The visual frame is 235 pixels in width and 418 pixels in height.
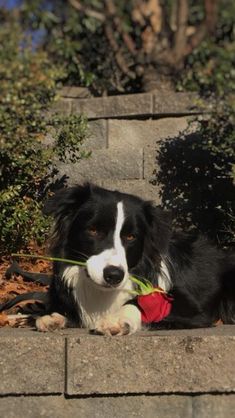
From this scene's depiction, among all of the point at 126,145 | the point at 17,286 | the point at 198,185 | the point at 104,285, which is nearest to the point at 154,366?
the point at 104,285

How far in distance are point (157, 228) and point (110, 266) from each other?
72cm

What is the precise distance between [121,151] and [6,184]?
41.8 inches

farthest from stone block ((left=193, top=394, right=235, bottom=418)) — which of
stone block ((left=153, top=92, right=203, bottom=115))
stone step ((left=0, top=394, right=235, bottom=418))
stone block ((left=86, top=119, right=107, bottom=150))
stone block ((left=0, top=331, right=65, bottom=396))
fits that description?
stone block ((left=86, top=119, right=107, bottom=150))

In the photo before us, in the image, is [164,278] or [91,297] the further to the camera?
[164,278]

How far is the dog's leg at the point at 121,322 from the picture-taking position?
12.8 ft

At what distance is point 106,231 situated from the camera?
164 inches

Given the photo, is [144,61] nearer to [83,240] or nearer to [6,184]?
[83,240]

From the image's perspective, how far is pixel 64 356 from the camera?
3.81 meters

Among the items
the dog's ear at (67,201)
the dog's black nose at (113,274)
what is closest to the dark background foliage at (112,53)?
the dog's ear at (67,201)

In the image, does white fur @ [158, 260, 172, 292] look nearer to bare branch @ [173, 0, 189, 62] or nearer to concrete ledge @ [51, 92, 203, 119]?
concrete ledge @ [51, 92, 203, 119]

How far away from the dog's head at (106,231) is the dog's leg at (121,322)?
0.20 m

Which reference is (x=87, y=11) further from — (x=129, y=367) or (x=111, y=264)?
(x=129, y=367)

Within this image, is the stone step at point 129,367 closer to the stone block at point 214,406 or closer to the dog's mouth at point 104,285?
the stone block at point 214,406

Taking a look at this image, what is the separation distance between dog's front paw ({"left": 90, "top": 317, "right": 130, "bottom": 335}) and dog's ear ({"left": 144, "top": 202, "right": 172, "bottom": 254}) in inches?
25.4
